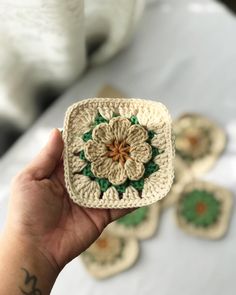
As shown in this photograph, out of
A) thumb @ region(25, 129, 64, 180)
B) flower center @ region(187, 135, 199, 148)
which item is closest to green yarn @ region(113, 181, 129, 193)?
thumb @ region(25, 129, 64, 180)

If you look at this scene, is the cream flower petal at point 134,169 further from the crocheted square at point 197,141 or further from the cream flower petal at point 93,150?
the crocheted square at point 197,141

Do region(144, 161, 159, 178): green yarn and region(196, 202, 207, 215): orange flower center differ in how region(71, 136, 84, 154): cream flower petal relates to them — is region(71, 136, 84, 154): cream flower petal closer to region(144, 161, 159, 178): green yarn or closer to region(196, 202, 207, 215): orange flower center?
region(144, 161, 159, 178): green yarn

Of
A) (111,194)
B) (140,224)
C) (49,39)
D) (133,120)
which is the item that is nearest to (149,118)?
(133,120)

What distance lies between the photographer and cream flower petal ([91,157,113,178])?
27.7 inches

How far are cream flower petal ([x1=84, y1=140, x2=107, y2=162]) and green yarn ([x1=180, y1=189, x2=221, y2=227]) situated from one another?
0.36m

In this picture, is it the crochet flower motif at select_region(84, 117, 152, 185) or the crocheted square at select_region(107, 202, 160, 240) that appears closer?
the crochet flower motif at select_region(84, 117, 152, 185)

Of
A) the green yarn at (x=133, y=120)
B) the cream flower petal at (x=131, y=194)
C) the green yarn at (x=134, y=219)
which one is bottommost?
the green yarn at (x=134, y=219)

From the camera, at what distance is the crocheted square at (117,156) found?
0.70 m

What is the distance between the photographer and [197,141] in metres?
1.05

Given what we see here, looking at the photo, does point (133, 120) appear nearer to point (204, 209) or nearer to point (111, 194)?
point (111, 194)

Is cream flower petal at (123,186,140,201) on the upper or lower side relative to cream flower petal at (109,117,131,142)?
lower

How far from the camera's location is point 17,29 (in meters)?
0.78

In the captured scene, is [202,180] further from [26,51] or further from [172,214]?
[26,51]

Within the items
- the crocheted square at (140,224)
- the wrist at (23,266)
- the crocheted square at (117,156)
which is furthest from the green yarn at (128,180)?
the crocheted square at (140,224)
